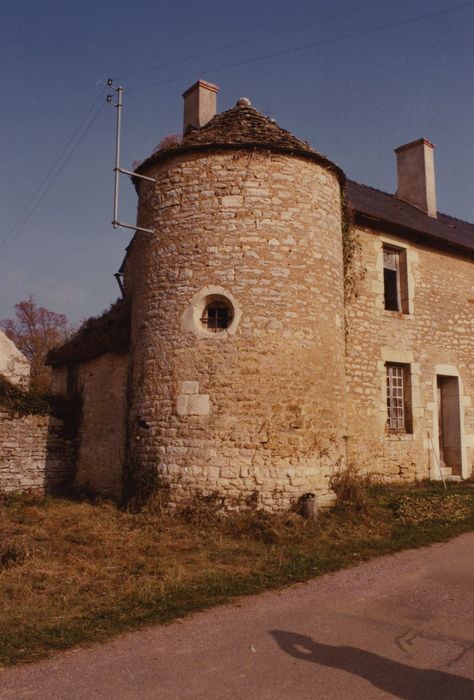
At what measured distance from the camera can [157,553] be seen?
6562 millimetres

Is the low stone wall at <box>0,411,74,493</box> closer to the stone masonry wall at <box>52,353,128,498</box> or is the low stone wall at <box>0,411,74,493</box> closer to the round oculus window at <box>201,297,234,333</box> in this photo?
the stone masonry wall at <box>52,353,128,498</box>

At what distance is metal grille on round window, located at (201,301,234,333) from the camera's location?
8.88m

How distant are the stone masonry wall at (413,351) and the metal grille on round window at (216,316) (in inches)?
140

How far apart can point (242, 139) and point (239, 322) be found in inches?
126

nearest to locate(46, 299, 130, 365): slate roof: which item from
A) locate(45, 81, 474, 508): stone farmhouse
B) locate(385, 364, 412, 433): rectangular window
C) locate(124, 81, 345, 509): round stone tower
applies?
locate(45, 81, 474, 508): stone farmhouse

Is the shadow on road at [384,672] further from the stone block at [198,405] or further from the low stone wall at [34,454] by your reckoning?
the low stone wall at [34,454]

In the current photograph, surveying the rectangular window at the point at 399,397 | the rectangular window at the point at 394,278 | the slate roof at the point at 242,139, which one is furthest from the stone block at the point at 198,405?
the rectangular window at the point at 394,278

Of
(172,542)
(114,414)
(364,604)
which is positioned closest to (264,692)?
(364,604)

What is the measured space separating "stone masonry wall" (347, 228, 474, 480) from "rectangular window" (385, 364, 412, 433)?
132 mm

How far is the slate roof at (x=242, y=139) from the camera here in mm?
9102

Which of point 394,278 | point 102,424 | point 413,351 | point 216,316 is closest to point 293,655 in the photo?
point 216,316

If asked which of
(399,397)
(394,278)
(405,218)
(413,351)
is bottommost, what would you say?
(399,397)

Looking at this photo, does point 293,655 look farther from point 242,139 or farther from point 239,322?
point 242,139

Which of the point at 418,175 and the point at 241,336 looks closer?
the point at 241,336
